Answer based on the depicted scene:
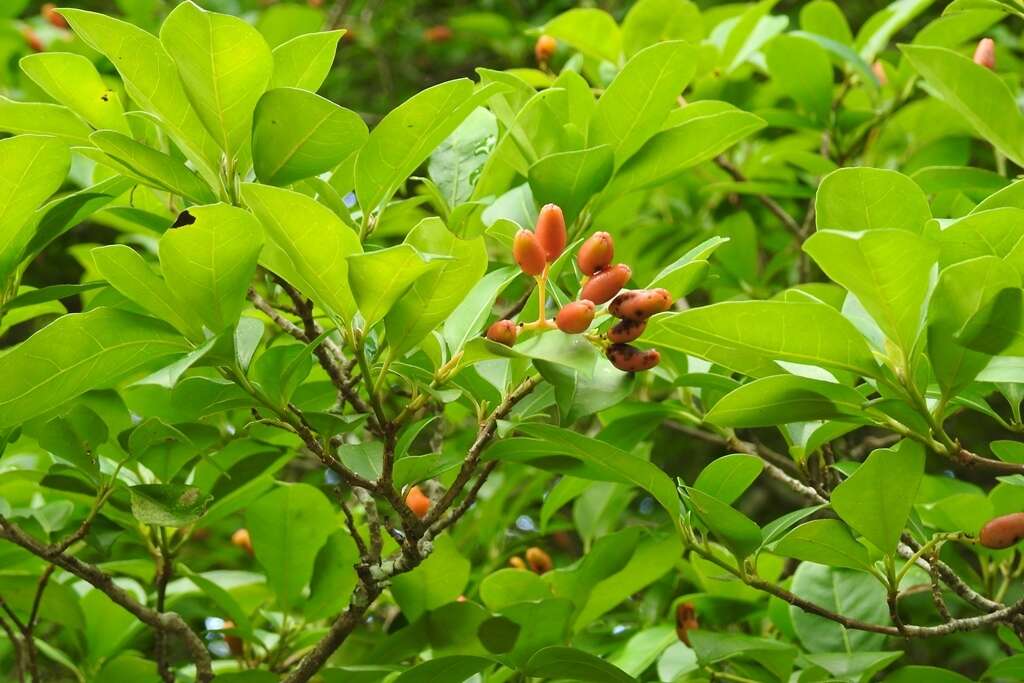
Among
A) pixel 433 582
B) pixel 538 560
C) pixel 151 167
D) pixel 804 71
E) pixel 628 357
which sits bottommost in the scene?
pixel 538 560

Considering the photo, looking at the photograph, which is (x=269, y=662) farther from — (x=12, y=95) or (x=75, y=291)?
(x=12, y=95)

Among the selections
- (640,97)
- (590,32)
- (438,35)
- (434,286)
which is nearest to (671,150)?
(640,97)

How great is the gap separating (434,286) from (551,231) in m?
0.10

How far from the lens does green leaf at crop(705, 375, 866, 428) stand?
0.86 meters

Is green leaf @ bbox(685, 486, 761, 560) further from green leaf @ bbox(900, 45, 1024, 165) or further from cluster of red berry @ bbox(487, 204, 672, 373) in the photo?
green leaf @ bbox(900, 45, 1024, 165)

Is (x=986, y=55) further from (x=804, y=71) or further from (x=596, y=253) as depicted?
(x=596, y=253)

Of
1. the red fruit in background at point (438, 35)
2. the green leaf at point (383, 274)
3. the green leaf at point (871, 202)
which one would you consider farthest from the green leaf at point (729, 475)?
the red fruit in background at point (438, 35)

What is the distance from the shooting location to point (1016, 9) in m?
1.06

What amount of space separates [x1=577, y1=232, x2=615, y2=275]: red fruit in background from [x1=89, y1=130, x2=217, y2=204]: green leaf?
351mm

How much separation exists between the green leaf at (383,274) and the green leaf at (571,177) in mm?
214

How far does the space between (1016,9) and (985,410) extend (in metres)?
0.38

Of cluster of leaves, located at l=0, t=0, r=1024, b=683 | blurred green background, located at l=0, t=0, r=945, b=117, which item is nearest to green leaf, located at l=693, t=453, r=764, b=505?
cluster of leaves, located at l=0, t=0, r=1024, b=683

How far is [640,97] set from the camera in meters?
1.09

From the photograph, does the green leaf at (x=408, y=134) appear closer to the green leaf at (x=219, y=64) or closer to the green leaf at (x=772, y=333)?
the green leaf at (x=219, y=64)
